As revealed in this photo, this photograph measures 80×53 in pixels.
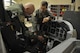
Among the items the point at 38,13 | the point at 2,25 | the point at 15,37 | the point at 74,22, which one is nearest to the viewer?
the point at 2,25

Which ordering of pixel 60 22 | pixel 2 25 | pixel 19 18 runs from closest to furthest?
pixel 2 25 < pixel 19 18 < pixel 60 22

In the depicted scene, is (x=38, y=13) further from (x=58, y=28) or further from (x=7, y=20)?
(x=7, y=20)

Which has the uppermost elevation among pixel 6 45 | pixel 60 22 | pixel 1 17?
pixel 1 17

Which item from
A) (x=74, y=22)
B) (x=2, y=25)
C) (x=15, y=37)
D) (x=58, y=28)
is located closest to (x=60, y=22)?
(x=58, y=28)

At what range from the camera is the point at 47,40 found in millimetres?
3033

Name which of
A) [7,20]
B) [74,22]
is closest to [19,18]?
[7,20]

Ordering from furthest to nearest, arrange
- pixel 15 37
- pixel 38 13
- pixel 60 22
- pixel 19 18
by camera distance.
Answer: pixel 38 13, pixel 60 22, pixel 19 18, pixel 15 37

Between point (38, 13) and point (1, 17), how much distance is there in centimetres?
159

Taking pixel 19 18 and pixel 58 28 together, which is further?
pixel 58 28

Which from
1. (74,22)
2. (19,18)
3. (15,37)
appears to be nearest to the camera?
(15,37)

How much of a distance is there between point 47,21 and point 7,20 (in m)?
1.06

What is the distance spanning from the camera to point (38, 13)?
12.0 feet

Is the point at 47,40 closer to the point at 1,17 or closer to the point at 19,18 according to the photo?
the point at 19,18

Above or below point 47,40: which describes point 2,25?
above
